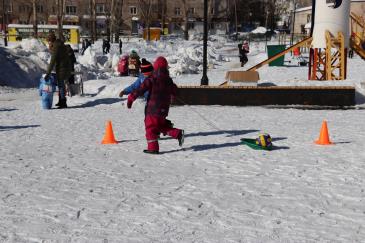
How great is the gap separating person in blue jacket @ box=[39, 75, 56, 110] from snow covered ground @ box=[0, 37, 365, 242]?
6.58 feet

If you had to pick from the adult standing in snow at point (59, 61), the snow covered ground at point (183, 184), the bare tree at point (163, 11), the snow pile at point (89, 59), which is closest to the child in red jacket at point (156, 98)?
the snow covered ground at point (183, 184)

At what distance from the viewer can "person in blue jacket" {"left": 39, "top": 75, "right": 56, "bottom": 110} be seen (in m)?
12.8

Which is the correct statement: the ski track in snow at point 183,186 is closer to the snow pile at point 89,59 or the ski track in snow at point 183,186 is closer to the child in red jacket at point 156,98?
the child in red jacket at point 156,98

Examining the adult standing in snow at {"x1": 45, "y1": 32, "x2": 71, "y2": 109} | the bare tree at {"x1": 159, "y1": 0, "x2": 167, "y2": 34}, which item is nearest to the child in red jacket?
the adult standing in snow at {"x1": 45, "y1": 32, "x2": 71, "y2": 109}

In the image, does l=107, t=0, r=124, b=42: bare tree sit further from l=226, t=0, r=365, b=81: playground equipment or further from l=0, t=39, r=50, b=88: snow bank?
l=226, t=0, r=365, b=81: playground equipment

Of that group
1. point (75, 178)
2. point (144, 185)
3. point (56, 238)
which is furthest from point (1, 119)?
point (56, 238)

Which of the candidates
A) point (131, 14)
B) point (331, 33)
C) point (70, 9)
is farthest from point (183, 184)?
point (70, 9)

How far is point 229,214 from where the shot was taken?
191 inches

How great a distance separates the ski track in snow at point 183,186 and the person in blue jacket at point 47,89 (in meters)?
2.39

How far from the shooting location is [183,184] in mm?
5945

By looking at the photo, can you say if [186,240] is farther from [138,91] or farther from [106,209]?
[138,91]

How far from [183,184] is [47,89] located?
7933 mm

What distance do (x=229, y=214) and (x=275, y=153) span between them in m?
3.05

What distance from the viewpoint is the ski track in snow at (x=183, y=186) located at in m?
4.42
